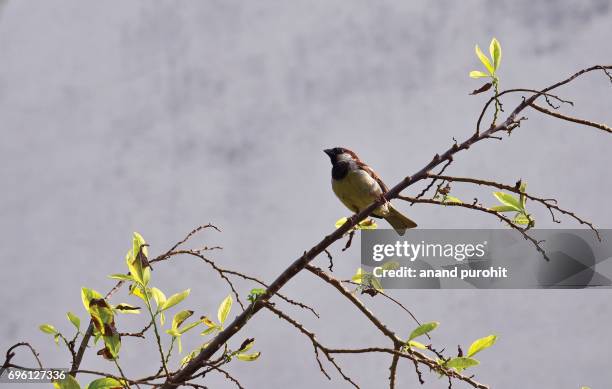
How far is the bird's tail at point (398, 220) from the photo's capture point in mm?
4254

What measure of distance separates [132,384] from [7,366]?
1.24 feet

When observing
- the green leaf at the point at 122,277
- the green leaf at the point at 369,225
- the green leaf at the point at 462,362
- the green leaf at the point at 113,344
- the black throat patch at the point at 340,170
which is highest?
the black throat patch at the point at 340,170

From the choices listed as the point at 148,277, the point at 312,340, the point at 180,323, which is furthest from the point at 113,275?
the point at 312,340

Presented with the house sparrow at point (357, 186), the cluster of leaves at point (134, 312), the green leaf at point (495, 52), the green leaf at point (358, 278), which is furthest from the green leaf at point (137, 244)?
the house sparrow at point (357, 186)

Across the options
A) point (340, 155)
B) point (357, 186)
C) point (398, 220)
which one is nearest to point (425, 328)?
point (398, 220)

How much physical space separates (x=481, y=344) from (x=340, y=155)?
3.03 meters

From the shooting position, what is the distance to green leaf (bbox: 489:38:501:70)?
8.27ft

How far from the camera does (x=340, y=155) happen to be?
5.29 meters

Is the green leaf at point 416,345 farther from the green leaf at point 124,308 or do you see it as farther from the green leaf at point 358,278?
the green leaf at point 124,308

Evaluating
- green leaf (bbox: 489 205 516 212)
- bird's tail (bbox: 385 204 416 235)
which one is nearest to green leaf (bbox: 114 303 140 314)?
green leaf (bbox: 489 205 516 212)

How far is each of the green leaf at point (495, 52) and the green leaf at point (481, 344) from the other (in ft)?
3.19

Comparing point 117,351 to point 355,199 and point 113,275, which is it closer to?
point 113,275

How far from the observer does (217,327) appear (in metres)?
2.63

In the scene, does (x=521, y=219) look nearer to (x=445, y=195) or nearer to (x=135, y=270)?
Result: (x=445, y=195)
